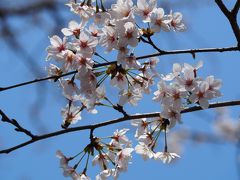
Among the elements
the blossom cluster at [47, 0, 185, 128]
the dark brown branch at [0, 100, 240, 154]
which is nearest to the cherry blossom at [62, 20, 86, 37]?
the blossom cluster at [47, 0, 185, 128]

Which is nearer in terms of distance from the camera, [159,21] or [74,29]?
[159,21]

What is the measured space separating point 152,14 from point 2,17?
7.74ft

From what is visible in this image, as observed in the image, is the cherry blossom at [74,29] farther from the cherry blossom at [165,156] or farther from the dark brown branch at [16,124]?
the cherry blossom at [165,156]

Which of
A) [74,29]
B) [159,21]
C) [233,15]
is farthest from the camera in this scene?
[74,29]

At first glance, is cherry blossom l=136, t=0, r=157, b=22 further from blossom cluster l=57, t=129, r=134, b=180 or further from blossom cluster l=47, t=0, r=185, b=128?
blossom cluster l=57, t=129, r=134, b=180

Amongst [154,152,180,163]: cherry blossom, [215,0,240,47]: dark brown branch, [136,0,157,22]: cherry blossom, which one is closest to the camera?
[215,0,240,47]: dark brown branch

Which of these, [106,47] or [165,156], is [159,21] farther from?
[165,156]

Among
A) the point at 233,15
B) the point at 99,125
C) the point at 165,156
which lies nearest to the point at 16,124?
the point at 99,125

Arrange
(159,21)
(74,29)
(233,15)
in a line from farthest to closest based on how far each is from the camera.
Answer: (74,29)
(159,21)
(233,15)

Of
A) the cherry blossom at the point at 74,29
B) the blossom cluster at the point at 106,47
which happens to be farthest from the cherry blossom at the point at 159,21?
the cherry blossom at the point at 74,29

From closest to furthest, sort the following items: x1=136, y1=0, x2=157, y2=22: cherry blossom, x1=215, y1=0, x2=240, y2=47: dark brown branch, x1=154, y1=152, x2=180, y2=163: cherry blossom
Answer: x1=215, y1=0, x2=240, y2=47: dark brown branch
x1=136, y1=0, x2=157, y2=22: cherry blossom
x1=154, y1=152, x2=180, y2=163: cherry blossom

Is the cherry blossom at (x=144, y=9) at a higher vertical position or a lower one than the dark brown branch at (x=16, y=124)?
higher

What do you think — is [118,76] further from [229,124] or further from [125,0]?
[229,124]

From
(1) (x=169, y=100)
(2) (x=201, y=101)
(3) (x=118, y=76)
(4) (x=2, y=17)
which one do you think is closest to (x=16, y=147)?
(3) (x=118, y=76)
